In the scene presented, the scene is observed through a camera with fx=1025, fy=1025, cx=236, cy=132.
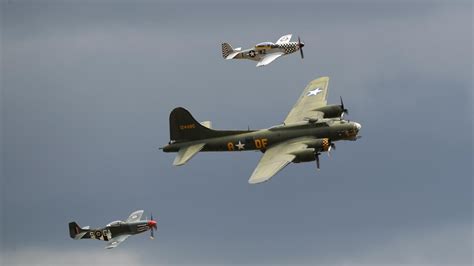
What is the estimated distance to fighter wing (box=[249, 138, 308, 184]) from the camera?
301ft

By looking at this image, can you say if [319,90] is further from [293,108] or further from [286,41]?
[286,41]

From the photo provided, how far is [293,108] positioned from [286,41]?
939 inches

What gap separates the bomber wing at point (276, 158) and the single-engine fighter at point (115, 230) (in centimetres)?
2004

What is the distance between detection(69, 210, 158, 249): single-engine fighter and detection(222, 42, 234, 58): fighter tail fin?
27.1 meters

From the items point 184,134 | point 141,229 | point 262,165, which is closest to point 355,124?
point 262,165

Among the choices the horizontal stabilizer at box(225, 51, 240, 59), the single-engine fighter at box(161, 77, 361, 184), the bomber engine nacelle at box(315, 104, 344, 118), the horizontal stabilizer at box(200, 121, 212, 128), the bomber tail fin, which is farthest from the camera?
the horizontal stabilizer at box(225, 51, 240, 59)

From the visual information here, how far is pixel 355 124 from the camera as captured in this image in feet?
327

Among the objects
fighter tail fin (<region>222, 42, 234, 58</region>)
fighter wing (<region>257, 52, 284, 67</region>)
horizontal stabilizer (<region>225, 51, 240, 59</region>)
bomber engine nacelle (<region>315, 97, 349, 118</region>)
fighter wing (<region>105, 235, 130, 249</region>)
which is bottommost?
fighter wing (<region>105, 235, 130, 249</region>)

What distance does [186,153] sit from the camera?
101562 millimetres

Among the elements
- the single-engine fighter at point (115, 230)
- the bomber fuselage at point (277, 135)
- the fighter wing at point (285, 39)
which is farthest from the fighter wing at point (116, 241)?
the fighter wing at point (285, 39)

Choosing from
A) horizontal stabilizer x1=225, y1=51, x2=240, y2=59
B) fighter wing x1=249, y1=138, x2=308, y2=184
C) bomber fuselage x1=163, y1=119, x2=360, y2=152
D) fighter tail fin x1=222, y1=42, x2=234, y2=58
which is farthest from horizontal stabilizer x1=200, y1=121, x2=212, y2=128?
fighter tail fin x1=222, y1=42, x2=234, y2=58

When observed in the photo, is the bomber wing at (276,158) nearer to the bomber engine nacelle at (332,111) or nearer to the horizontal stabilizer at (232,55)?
the bomber engine nacelle at (332,111)

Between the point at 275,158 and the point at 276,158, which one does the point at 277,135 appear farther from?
the point at 276,158

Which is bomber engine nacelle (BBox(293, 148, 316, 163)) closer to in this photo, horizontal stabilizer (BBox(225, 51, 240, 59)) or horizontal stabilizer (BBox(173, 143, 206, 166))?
horizontal stabilizer (BBox(173, 143, 206, 166))
